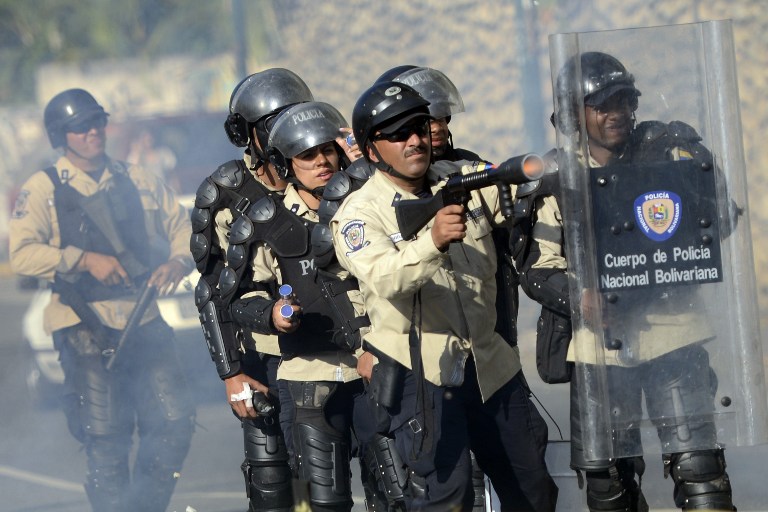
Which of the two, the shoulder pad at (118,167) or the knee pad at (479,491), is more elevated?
the shoulder pad at (118,167)

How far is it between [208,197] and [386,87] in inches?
54.3

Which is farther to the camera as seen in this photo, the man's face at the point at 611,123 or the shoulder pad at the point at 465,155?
the shoulder pad at the point at 465,155

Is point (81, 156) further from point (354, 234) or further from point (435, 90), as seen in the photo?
point (354, 234)

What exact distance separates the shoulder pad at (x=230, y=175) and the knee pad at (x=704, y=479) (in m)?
2.01

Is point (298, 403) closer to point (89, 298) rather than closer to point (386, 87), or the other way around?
point (386, 87)

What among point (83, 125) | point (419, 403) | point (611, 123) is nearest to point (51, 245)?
point (83, 125)

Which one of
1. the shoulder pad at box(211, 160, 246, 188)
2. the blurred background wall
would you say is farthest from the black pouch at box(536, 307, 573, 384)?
the blurred background wall

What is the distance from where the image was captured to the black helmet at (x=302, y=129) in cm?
539

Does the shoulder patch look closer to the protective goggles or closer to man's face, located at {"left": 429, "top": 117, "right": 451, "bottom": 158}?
man's face, located at {"left": 429, "top": 117, "right": 451, "bottom": 158}

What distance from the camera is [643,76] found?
4.39 m

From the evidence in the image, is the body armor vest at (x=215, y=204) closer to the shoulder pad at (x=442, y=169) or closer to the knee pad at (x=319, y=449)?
the knee pad at (x=319, y=449)

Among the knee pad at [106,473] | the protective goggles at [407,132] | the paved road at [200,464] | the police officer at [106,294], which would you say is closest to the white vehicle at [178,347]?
the paved road at [200,464]

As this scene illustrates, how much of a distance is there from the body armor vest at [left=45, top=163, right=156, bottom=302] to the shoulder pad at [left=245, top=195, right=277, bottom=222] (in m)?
2.14

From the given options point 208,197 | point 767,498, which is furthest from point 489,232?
point 767,498
